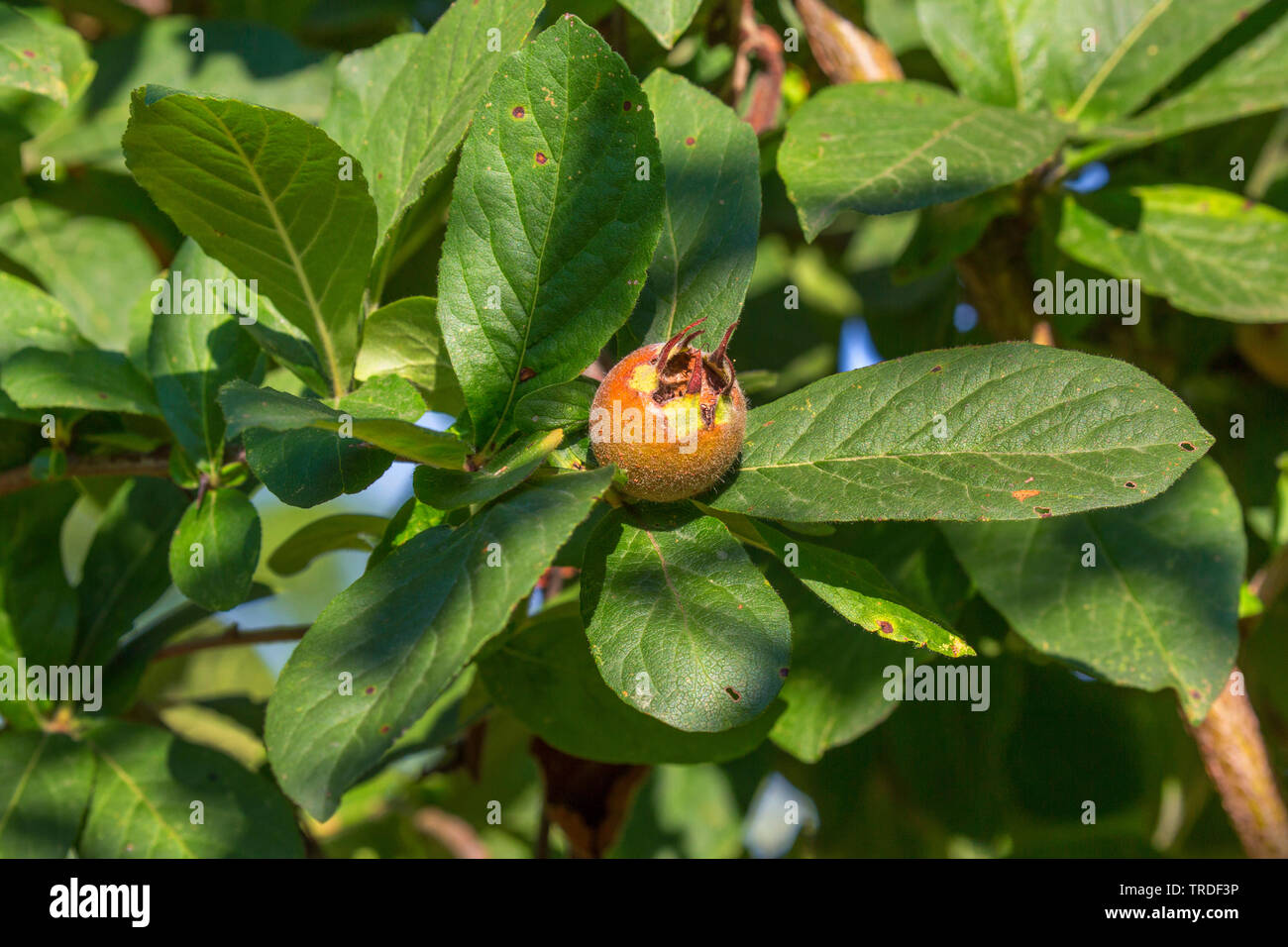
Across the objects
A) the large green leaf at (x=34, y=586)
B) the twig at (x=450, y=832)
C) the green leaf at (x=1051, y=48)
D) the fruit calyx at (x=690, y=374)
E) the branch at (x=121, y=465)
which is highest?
the green leaf at (x=1051, y=48)

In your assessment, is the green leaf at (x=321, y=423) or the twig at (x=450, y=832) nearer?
the green leaf at (x=321, y=423)

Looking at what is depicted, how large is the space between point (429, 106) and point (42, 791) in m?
0.89

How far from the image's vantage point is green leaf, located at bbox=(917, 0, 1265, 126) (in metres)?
1.42

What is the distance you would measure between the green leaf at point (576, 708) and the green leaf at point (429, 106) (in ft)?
1.56

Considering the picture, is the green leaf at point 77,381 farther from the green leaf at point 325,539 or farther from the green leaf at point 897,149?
the green leaf at point 897,149

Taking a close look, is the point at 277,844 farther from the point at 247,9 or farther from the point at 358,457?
the point at 247,9

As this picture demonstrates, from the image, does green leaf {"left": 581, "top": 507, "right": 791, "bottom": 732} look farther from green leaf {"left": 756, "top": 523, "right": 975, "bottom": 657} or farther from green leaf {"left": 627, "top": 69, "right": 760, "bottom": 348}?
green leaf {"left": 627, "top": 69, "right": 760, "bottom": 348}

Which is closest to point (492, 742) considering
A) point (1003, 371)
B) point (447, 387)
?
point (447, 387)

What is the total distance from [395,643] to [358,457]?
175 mm

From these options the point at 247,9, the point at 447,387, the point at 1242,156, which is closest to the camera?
the point at 447,387

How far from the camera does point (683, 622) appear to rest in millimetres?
789

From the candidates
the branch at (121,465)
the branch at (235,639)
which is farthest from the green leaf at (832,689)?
the branch at (121,465)

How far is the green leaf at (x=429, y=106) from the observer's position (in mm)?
919

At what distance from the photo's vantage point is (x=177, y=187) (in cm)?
88
